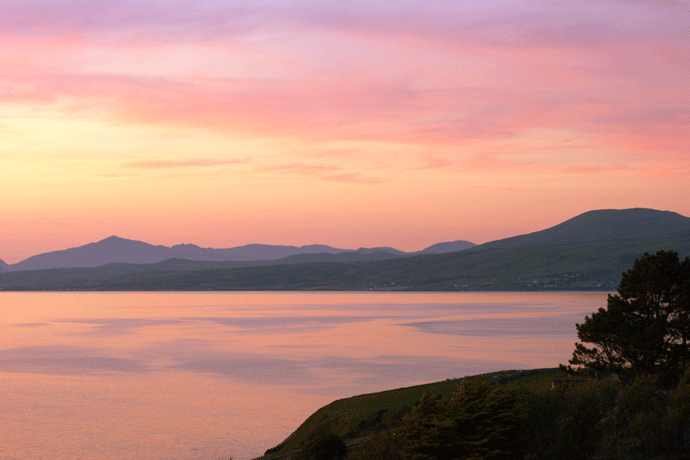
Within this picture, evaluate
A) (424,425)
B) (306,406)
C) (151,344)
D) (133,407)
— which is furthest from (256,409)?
(151,344)

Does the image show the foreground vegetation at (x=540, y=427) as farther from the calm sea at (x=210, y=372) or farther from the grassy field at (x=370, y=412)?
the calm sea at (x=210, y=372)

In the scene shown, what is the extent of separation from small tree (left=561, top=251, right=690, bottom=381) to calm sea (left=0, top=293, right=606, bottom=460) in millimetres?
21221

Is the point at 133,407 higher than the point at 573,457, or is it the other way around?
the point at 573,457

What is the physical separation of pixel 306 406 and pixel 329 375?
618 inches

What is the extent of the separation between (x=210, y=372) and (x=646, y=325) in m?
50.6

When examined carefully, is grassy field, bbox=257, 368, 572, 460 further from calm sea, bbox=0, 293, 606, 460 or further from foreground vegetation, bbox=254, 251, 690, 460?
foreground vegetation, bbox=254, 251, 690, 460

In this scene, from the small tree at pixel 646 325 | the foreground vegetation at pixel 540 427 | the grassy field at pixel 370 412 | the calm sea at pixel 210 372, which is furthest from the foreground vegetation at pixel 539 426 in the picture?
the calm sea at pixel 210 372

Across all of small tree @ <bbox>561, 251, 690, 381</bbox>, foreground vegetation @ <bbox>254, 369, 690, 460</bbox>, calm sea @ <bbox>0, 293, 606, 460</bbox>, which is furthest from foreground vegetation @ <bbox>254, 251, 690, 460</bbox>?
calm sea @ <bbox>0, 293, 606, 460</bbox>

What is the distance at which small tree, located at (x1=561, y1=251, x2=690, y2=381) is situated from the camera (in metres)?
33.9

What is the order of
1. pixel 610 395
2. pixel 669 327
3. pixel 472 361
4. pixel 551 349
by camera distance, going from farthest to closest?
pixel 551 349
pixel 472 361
pixel 669 327
pixel 610 395

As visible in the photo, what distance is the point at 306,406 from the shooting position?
54656 mm

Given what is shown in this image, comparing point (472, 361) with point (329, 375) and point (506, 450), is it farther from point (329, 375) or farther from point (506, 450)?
point (506, 450)

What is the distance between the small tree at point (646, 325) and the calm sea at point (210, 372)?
21221mm

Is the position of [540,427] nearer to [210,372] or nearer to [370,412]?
[370,412]
